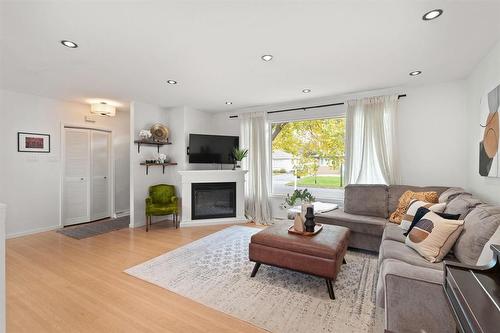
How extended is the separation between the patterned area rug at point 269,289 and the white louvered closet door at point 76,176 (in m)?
2.88

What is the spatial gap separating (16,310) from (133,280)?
890mm

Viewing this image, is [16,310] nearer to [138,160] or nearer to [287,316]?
[287,316]

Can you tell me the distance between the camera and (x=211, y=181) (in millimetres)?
4918

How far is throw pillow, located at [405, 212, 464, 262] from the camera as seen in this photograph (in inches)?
74.3

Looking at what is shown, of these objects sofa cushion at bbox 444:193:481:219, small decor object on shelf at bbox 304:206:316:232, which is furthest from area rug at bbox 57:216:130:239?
sofa cushion at bbox 444:193:481:219

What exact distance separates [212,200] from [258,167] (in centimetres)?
121

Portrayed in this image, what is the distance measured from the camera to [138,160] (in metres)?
4.68

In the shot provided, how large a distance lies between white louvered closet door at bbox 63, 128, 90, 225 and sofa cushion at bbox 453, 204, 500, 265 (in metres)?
5.91

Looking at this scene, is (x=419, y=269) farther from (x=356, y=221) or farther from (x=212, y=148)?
(x=212, y=148)

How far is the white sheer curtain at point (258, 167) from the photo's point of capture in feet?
16.0

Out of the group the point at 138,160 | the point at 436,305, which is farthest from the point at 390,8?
the point at 138,160

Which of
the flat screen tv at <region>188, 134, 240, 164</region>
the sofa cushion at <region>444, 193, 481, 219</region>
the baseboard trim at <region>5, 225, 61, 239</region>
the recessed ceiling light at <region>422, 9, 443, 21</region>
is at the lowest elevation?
the baseboard trim at <region>5, 225, 61, 239</region>

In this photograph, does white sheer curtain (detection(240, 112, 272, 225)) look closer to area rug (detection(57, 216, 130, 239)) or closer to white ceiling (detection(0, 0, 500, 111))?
white ceiling (detection(0, 0, 500, 111))

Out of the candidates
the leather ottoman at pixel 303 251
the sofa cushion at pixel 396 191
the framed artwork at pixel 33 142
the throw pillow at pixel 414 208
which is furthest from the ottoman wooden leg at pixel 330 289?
the framed artwork at pixel 33 142
